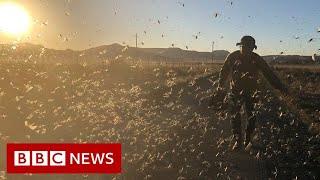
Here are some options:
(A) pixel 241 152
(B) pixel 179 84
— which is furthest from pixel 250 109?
(B) pixel 179 84

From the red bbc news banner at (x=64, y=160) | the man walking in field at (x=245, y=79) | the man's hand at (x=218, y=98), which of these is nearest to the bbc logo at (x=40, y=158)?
the red bbc news banner at (x=64, y=160)

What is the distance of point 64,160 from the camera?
12430 mm

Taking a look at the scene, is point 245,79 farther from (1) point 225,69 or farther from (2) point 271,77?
(2) point 271,77

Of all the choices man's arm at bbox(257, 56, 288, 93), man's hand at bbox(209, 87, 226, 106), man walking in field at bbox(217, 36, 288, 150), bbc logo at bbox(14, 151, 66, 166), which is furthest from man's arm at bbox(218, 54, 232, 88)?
bbc logo at bbox(14, 151, 66, 166)

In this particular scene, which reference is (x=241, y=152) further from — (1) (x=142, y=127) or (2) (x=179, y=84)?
(2) (x=179, y=84)

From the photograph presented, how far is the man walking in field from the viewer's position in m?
12.8

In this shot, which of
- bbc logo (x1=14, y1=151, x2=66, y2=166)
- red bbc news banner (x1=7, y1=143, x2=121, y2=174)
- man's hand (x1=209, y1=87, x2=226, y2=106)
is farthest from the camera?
man's hand (x1=209, y1=87, x2=226, y2=106)

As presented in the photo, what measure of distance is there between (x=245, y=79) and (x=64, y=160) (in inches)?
185

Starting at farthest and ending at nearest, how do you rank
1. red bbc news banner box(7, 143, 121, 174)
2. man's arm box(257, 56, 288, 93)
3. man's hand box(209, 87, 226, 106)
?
man's hand box(209, 87, 226, 106) → man's arm box(257, 56, 288, 93) → red bbc news banner box(7, 143, 121, 174)

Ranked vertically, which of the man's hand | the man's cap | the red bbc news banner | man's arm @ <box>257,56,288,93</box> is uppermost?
the man's cap

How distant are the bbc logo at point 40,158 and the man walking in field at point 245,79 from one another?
4.13m

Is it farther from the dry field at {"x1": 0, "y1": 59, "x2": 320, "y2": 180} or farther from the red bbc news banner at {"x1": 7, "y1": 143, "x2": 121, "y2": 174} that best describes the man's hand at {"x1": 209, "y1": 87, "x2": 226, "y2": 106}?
the red bbc news banner at {"x1": 7, "y1": 143, "x2": 121, "y2": 174}

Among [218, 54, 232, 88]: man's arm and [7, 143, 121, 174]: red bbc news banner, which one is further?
[218, 54, 232, 88]: man's arm

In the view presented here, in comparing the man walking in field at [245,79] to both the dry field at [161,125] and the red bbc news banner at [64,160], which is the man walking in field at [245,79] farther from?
the red bbc news banner at [64,160]
